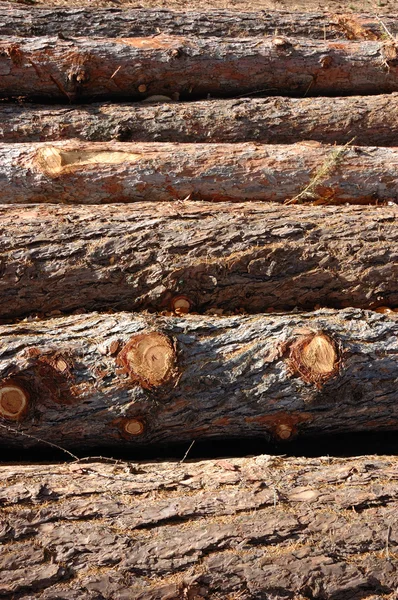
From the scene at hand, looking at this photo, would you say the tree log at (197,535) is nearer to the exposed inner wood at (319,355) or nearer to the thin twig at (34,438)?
the thin twig at (34,438)

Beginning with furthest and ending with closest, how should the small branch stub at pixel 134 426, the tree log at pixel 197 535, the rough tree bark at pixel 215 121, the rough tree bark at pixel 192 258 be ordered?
the rough tree bark at pixel 215 121
the rough tree bark at pixel 192 258
the small branch stub at pixel 134 426
the tree log at pixel 197 535

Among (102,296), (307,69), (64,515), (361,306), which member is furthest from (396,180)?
(64,515)

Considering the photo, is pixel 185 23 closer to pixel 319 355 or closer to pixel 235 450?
pixel 319 355

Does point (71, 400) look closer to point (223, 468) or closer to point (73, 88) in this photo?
point (223, 468)

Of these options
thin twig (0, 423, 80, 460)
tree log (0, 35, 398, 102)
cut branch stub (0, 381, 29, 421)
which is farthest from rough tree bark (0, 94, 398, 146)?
thin twig (0, 423, 80, 460)

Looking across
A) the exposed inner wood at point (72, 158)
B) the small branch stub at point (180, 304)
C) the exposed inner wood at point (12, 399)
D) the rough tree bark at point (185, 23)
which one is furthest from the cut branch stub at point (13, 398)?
the rough tree bark at point (185, 23)

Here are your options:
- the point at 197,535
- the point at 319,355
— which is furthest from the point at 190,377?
the point at 197,535
